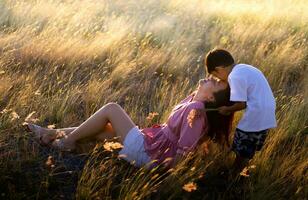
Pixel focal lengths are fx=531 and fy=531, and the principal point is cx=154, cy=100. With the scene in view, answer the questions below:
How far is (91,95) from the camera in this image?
5.47 metres

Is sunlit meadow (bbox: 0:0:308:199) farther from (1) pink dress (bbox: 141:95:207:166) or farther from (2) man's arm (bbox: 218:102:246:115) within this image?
(2) man's arm (bbox: 218:102:246:115)

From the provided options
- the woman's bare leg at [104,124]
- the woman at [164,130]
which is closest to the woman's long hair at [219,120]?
the woman at [164,130]

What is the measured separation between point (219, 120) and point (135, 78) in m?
2.15

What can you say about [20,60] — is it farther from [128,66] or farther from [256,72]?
[256,72]

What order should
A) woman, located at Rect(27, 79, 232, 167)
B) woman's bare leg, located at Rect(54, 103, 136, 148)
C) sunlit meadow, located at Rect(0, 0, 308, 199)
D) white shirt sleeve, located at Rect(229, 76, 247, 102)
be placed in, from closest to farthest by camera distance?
sunlit meadow, located at Rect(0, 0, 308, 199) < white shirt sleeve, located at Rect(229, 76, 247, 102) < woman, located at Rect(27, 79, 232, 167) < woman's bare leg, located at Rect(54, 103, 136, 148)

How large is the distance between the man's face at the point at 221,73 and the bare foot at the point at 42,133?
1.43 m

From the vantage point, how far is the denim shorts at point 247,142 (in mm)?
4207

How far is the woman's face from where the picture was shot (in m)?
4.38

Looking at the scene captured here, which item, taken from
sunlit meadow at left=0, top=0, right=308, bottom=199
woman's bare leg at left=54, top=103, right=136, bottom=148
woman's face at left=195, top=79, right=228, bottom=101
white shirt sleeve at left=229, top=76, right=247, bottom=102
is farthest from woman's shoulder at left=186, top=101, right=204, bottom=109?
woman's bare leg at left=54, top=103, right=136, bottom=148

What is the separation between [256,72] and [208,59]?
398mm

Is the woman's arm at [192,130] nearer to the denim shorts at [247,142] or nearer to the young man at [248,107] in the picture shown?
the young man at [248,107]

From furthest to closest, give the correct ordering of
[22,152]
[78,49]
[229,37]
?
1. [229,37]
2. [78,49]
3. [22,152]

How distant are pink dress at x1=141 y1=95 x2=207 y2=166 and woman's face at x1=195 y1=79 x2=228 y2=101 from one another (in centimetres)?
9

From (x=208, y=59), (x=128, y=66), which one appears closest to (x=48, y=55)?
(x=128, y=66)
